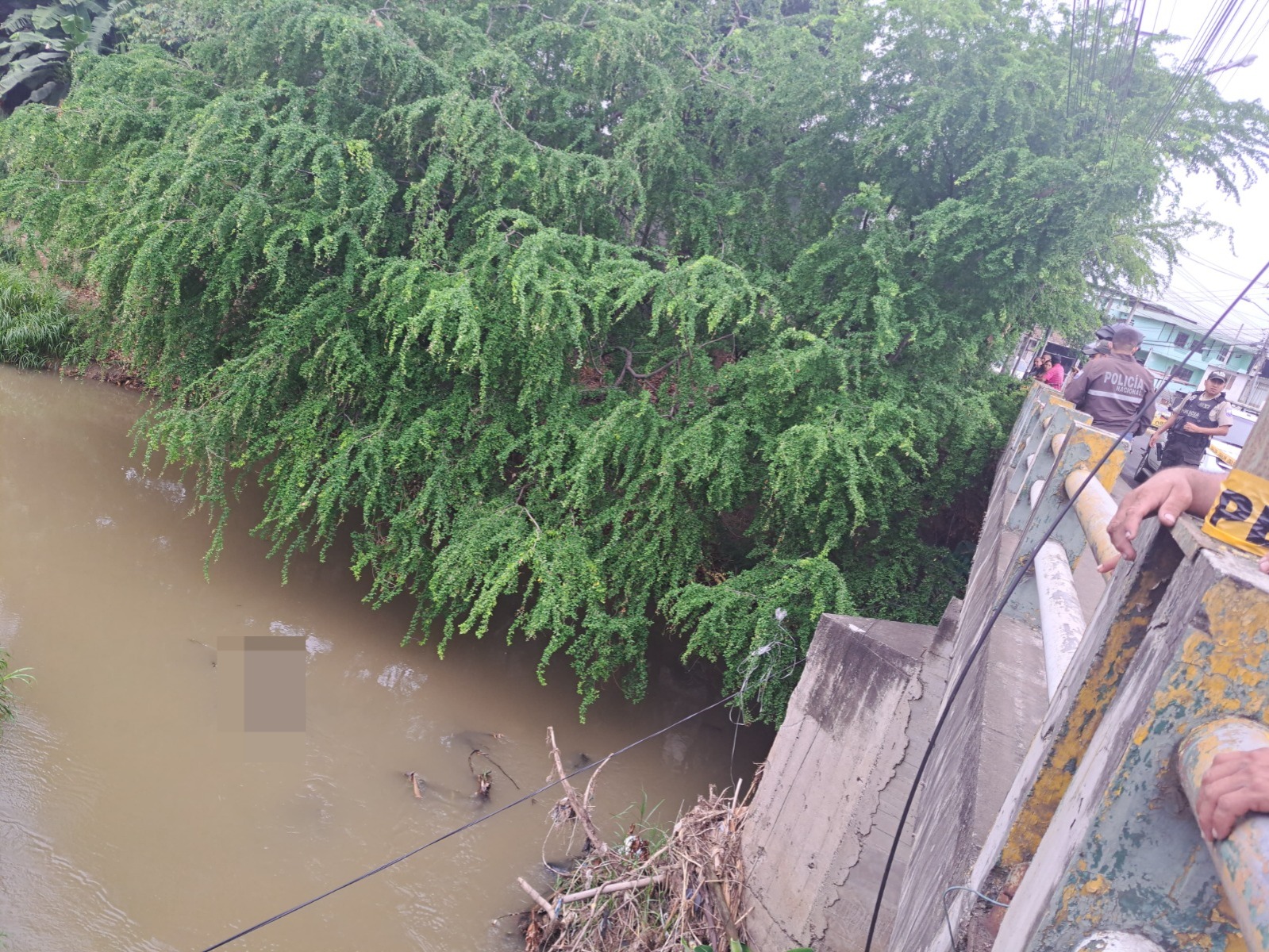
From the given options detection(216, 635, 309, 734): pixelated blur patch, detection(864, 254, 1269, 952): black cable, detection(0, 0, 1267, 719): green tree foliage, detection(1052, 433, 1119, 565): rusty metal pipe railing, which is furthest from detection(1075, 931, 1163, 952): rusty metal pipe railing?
detection(216, 635, 309, 734): pixelated blur patch

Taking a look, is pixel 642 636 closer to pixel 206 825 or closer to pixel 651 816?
pixel 651 816

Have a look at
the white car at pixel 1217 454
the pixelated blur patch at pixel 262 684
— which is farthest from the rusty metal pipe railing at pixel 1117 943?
the white car at pixel 1217 454

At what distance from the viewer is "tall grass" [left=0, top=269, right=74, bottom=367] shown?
1087 cm

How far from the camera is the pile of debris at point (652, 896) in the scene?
13.7 feet

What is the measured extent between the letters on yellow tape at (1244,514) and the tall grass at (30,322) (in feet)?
42.8

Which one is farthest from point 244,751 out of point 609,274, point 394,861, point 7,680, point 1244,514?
point 1244,514

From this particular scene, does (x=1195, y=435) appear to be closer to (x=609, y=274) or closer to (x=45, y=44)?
(x=609, y=274)

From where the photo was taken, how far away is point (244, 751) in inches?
222

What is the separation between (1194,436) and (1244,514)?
27.5ft

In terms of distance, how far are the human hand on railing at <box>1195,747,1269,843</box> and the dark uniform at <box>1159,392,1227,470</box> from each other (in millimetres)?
8294

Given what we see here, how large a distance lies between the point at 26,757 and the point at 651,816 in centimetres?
401

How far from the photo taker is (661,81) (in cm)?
764

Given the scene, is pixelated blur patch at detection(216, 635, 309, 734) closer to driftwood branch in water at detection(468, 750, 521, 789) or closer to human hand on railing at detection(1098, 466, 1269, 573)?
driftwood branch in water at detection(468, 750, 521, 789)

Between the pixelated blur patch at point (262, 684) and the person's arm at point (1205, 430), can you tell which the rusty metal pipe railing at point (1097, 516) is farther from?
the person's arm at point (1205, 430)
